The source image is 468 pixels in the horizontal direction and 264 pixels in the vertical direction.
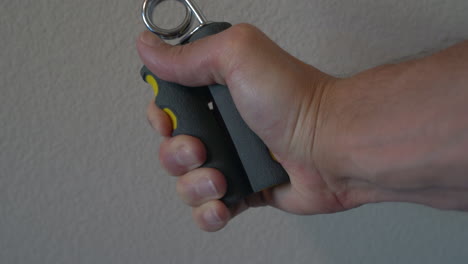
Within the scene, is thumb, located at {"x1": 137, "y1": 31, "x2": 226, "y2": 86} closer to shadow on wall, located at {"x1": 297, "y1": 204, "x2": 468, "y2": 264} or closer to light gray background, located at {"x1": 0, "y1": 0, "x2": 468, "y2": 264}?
light gray background, located at {"x1": 0, "y1": 0, "x2": 468, "y2": 264}

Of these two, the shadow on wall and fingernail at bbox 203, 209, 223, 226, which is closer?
fingernail at bbox 203, 209, 223, 226

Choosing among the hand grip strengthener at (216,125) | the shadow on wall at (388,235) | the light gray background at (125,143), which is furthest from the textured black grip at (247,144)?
the shadow on wall at (388,235)

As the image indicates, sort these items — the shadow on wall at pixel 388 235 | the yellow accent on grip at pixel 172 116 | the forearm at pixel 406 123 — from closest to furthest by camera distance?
the forearm at pixel 406 123 < the yellow accent on grip at pixel 172 116 < the shadow on wall at pixel 388 235

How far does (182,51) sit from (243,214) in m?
A: 0.30

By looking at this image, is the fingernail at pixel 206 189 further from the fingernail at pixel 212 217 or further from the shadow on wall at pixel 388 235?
the shadow on wall at pixel 388 235

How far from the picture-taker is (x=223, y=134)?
44cm

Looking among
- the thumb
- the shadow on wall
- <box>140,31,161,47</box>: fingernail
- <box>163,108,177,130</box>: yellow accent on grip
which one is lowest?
the shadow on wall

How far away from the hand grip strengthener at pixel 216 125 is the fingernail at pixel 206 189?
0.02m

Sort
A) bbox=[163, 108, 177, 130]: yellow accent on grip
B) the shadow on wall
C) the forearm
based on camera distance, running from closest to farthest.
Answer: the forearm, bbox=[163, 108, 177, 130]: yellow accent on grip, the shadow on wall

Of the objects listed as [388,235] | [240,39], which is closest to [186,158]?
[240,39]

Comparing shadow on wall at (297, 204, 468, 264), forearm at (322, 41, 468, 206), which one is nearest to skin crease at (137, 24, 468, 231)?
forearm at (322, 41, 468, 206)

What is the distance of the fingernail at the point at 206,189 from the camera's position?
44 cm

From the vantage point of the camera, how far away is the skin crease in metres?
0.34

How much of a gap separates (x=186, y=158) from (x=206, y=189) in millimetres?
40
